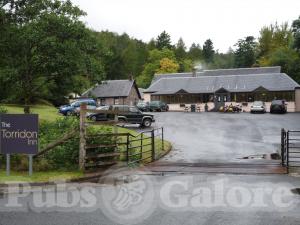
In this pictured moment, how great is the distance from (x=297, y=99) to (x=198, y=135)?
36.4m

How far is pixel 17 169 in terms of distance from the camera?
17.0 m

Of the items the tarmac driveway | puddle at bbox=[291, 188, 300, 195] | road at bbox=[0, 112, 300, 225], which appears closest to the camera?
road at bbox=[0, 112, 300, 225]

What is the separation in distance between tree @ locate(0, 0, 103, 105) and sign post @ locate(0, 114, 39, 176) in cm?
763

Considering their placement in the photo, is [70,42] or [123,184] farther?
[70,42]

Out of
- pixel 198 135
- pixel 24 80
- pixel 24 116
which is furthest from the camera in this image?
pixel 198 135

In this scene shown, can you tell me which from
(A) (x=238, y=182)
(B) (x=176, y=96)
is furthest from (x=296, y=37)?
(A) (x=238, y=182)

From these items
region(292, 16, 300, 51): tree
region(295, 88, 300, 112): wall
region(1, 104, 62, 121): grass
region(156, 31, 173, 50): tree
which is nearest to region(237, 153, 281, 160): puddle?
region(1, 104, 62, 121): grass

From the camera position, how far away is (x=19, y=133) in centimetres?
1561

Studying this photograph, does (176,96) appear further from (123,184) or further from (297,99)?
(123,184)

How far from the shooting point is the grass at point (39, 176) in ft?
47.9

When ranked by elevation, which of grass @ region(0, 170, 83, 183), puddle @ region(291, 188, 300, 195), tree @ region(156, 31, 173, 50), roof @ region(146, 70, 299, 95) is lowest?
grass @ region(0, 170, 83, 183)

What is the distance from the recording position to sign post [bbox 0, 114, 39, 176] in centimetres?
1552

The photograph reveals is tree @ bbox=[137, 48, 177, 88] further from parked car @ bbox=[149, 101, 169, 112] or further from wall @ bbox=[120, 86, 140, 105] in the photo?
parked car @ bbox=[149, 101, 169, 112]

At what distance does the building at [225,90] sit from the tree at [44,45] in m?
45.4
